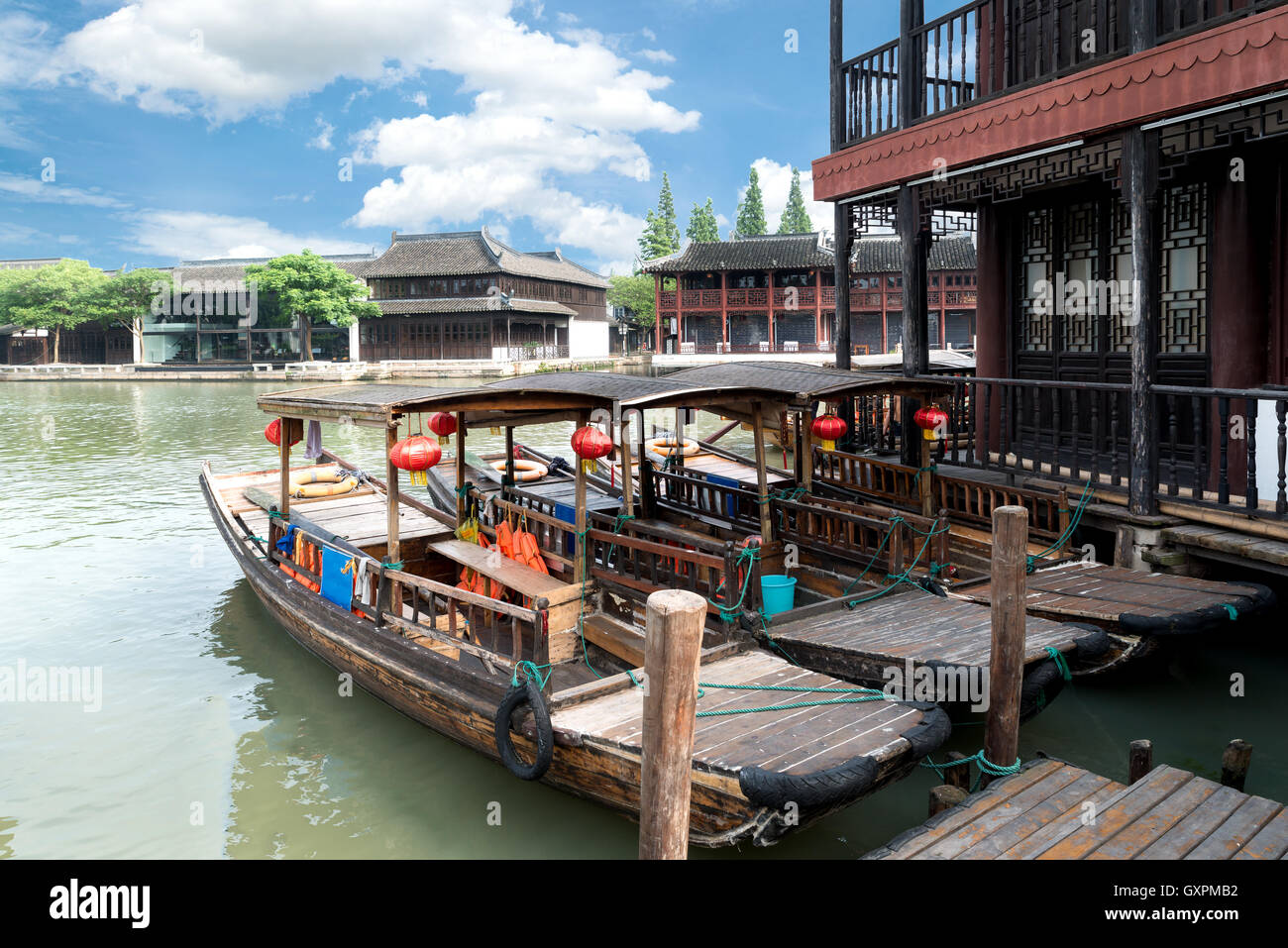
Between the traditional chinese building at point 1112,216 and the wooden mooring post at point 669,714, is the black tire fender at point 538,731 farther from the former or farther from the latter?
the traditional chinese building at point 1112,216

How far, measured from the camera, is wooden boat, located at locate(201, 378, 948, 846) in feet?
15.1

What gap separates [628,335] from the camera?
71312 mm

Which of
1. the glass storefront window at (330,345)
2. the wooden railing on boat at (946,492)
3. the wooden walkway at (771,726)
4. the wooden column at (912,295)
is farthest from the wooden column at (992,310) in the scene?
the glass storefront window at (330,345)

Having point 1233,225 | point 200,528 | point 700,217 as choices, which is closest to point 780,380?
point 1233,225

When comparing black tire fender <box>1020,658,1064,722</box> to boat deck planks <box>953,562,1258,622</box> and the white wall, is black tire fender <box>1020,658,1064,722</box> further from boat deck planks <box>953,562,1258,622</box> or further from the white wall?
the white wall

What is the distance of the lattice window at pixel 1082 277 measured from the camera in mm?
10469

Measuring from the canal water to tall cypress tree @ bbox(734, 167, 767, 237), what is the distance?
57.0 meters

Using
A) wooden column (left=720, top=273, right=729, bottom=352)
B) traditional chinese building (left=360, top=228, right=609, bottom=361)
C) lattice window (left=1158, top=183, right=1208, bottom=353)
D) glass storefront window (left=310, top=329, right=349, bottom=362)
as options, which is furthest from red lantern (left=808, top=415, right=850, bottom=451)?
glass storefront window (left=310, top=329, right=349, bottom=362)

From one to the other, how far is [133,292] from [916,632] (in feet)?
188

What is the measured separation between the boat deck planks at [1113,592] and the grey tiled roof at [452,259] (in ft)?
154

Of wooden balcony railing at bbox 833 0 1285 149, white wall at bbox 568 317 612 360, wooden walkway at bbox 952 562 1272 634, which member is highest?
white wall at bbox 568 317 612 360

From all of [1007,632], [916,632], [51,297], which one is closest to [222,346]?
[51,297]

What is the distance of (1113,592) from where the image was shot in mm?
7109
